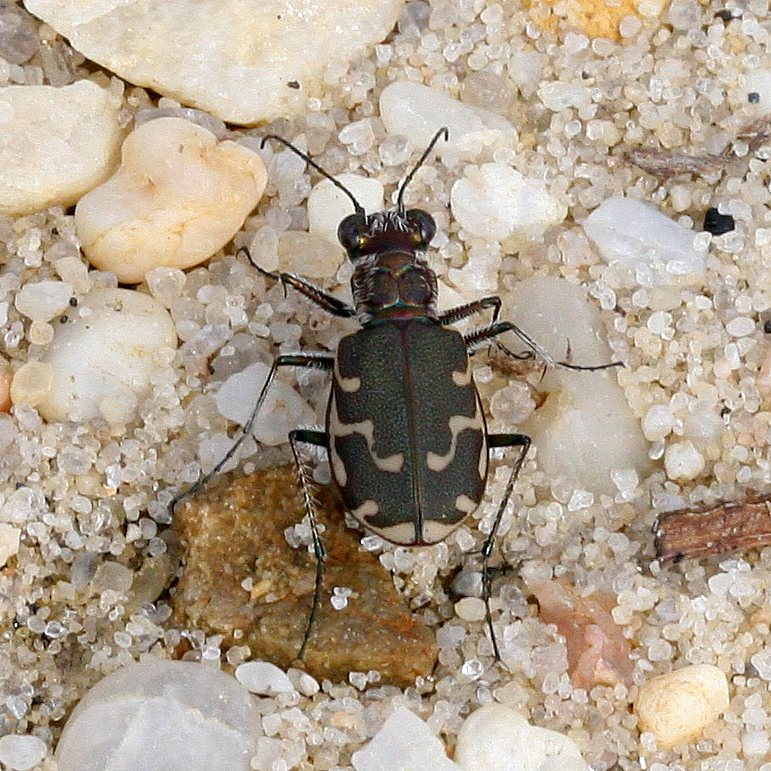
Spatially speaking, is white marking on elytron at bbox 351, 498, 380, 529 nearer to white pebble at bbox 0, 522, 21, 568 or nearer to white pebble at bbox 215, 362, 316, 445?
white pebble at bbox 215, 362, 316, 445

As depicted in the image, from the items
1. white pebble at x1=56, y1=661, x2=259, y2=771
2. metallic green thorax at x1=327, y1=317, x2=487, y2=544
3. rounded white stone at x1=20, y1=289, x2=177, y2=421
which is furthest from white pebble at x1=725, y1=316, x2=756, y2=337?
white pebble at x1=56, y1=661, x2=259, y2=771

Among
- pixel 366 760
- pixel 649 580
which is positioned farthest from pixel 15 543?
pixel 649 580

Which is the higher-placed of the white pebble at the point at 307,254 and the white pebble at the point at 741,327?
the white pebble at the point at 741,327

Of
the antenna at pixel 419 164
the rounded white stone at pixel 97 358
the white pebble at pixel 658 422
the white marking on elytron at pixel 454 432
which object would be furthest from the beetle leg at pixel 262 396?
the white pebble at pixel 658 422

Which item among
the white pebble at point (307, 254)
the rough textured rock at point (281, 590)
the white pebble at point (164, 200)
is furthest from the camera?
the white pebble at point (307, 254)

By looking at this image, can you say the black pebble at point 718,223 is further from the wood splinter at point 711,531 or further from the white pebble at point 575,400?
the wood splinter at point 711,531

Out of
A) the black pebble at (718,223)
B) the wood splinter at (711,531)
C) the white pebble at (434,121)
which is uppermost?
the white pebble at (434,121)

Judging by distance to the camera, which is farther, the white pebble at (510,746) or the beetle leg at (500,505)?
the beetle leg at (500,505)

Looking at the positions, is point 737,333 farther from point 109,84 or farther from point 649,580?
point 109,84

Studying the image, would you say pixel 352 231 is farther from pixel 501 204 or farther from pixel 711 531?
pixel 711 531
